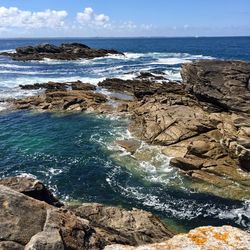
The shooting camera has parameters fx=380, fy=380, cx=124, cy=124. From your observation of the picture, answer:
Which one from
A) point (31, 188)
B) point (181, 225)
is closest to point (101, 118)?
point (181, 225)

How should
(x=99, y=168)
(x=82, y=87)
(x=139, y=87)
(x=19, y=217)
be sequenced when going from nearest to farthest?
(x=19, y=217), (x=99, y=168), (x=139, y=87), (x=82, y=87)

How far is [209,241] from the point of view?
6902mm

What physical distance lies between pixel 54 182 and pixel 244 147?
13.7 metres

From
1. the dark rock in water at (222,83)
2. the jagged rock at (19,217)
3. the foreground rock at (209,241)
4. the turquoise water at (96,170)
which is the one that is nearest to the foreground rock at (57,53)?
the turquoise water at (96,170)

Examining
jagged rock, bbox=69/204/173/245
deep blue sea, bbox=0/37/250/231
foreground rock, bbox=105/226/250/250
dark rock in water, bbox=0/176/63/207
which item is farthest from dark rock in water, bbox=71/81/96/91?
foreground rock, bbox=105/226/250/250

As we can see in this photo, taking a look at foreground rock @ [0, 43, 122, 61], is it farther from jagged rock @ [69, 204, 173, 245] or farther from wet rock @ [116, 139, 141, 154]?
jagged rock @ [69, 204, 173, 245]

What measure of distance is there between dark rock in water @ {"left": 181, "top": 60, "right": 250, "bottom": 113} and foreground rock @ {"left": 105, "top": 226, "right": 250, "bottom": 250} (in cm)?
2969

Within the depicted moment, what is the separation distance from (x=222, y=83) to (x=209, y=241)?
33.2m

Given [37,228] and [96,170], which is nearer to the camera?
[37,228]

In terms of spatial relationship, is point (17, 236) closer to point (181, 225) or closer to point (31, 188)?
point (31, 188)

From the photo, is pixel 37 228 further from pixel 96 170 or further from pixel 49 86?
pixel 49 86

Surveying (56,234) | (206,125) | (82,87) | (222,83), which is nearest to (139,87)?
(82,87)

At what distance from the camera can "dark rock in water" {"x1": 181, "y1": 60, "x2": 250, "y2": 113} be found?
Answer: 3622 cm

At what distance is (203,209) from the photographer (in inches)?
923
